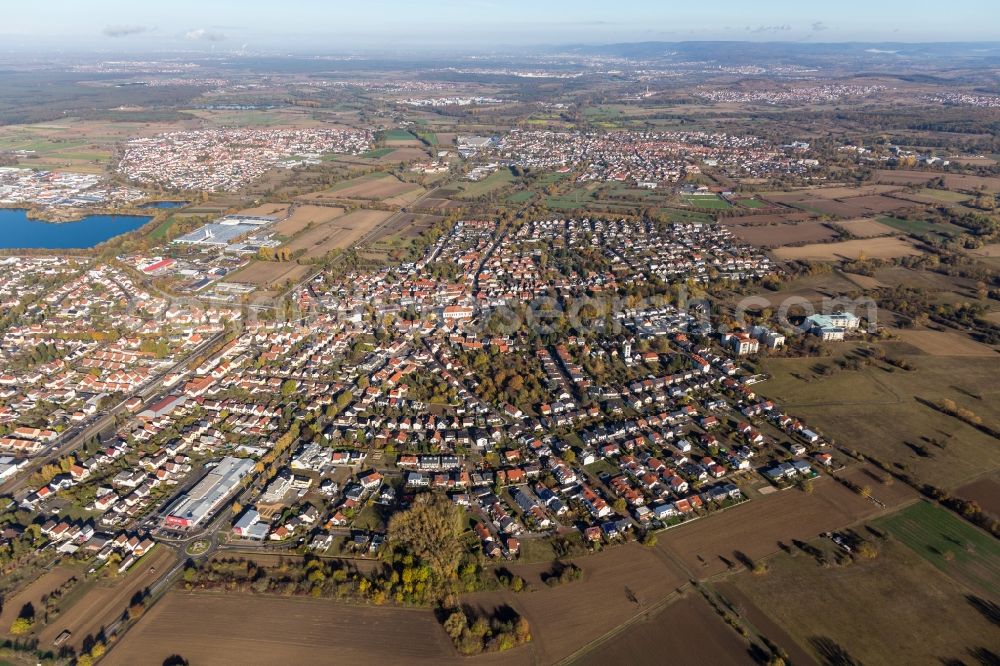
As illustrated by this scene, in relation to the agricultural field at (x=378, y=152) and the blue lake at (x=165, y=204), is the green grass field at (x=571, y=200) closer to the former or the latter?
the agricultural field at (x=378, y=152)

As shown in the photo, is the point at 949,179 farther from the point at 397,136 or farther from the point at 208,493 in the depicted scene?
the point at 208,493

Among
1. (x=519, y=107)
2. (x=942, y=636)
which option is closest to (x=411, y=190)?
(x=942, y=636)

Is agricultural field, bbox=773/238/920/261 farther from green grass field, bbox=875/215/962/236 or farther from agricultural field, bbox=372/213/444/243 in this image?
agricultural field, bbox=372/213/444/243

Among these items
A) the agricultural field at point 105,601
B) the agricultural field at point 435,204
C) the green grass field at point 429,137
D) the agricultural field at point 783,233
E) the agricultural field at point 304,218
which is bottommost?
the agricultural field at point 105,601

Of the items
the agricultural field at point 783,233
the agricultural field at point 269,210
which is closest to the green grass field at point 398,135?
the agricultural field at point 269,210

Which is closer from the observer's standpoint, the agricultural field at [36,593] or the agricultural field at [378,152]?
the agricultural field at [36,593]

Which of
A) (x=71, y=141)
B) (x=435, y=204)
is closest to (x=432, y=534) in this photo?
(x=435, y=204)
